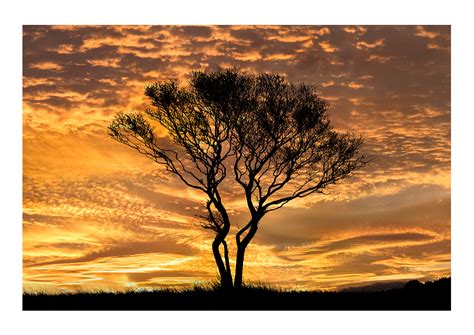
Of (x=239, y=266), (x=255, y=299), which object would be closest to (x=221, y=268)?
(x=239, y=266)

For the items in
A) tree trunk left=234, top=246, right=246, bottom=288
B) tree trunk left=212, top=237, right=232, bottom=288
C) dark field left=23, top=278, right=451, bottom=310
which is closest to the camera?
dark field left=23, top=278, right=451, bottom=310

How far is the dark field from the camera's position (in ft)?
109

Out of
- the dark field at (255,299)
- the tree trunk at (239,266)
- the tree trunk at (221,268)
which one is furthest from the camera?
the tree trunk at (221,268)

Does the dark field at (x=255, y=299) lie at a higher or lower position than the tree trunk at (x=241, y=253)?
lower

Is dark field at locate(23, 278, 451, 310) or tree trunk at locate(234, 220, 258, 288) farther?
tree trunk at locate(234, 220, 258, 288)

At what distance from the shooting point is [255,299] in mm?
34156

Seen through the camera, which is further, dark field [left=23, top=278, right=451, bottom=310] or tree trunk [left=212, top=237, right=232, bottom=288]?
tree trunk [left=212, top=237, right=232, bottom=288]

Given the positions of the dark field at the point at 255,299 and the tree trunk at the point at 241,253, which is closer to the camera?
the dark field at the point at 255,299

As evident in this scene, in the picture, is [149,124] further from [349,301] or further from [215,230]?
[349,301]

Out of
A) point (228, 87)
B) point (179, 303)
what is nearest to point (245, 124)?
point (228, 87)

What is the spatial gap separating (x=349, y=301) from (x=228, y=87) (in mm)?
11097

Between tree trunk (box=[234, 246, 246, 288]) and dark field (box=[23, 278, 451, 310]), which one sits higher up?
tree trunk (box=[234, 246, 246, 288])

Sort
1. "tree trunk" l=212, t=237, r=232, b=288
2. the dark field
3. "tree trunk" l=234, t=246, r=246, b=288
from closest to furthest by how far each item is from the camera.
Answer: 1. the dark field
2. "tree trunk" l=234, t=246, r=246, b=288
3. "tree trunk" l=212, t=237, r=232, b=288

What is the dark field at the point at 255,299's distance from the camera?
109 ft
